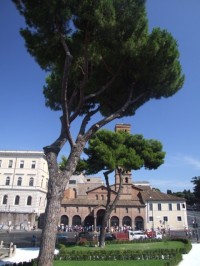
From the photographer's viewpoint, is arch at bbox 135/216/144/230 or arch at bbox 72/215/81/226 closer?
arch at bbox 135/216/144/230

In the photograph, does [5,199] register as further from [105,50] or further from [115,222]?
[105,50]

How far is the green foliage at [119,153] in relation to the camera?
80.3 feet

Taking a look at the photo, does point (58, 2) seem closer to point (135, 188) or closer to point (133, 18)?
point (133, 18)

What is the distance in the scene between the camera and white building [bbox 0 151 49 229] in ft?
152

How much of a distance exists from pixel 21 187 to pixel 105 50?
42086 millimetres

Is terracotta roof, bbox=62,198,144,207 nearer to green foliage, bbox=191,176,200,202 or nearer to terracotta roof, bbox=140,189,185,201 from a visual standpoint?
terracotta roof, bbox=140,189,185,201

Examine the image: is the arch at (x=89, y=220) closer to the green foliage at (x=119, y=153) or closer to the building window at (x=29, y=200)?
the building window at (x=29, y=200)

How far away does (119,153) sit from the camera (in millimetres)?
25375

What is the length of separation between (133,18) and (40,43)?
361 cm

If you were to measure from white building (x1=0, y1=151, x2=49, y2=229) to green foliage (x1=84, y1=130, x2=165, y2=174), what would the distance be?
85.1 feet

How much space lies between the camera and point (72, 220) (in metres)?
51.5

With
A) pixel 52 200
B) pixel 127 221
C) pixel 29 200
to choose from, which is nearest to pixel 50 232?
pixel 52 200

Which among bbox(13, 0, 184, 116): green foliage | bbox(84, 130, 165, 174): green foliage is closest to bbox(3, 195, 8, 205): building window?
bbox(84, 130, 165, 174): green foliage

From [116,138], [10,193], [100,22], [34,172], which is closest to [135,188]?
[34,172]
